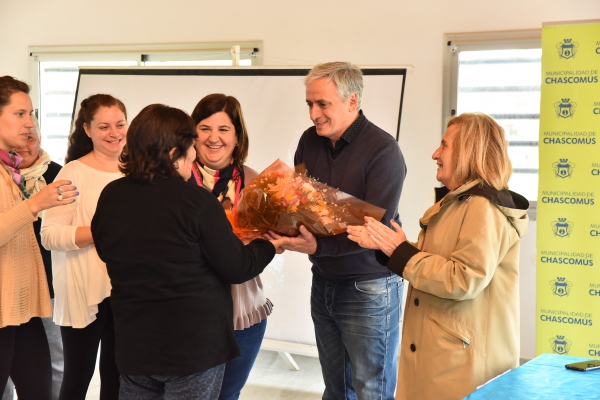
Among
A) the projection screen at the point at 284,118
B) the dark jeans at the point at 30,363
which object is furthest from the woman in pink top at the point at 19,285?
the projection screen at the point at 284,118

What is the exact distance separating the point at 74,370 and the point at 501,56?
342 cm

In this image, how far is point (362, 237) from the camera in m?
2.04

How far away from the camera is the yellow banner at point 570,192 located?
347 centimetres

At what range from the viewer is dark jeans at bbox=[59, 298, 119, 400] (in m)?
2.42

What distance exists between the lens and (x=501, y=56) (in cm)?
426

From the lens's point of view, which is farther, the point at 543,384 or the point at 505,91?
the point at 505,91

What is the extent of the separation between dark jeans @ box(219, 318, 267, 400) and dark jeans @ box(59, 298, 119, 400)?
50 centimetres

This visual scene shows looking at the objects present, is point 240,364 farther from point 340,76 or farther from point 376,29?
point 376,29

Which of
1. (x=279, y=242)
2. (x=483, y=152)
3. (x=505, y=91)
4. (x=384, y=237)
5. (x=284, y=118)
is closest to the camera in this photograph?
(x=483, y=152)

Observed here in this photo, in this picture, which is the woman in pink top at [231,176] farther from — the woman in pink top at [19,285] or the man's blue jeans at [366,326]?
the woman in pink top at [19,285]

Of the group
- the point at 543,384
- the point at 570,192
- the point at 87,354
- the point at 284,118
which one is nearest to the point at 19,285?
the point at 87,354

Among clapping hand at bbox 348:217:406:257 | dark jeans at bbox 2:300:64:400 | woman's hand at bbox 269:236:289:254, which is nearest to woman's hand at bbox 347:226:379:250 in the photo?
clapping hand at bbox 348:217:406:257

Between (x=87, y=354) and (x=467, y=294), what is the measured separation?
5.06ft

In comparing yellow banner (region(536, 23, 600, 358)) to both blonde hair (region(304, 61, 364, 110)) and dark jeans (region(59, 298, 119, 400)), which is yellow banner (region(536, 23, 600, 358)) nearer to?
blonde hair (region(304, 61, 364, 110))
